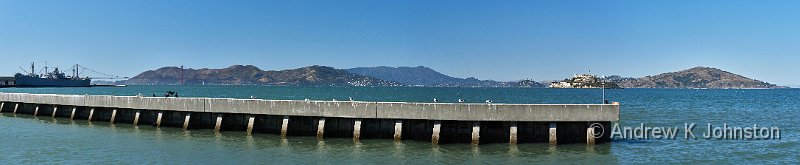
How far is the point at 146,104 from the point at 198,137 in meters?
6.67

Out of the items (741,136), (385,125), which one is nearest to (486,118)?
(385,125)

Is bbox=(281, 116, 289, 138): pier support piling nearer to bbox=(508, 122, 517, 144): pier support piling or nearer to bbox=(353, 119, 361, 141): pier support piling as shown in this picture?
bbox=(353, 119, 361, 141): pier support piling

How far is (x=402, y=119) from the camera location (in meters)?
27.9

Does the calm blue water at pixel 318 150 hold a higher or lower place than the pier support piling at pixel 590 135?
lower

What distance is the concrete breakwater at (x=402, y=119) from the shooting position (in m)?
26.6

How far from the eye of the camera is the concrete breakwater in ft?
87.2

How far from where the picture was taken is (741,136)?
117 ft

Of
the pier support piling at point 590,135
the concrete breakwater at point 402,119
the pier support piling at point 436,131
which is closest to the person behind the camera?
the concrete breakwater at point 402,119

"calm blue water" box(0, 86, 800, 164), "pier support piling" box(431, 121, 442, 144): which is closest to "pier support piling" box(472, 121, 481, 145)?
"calm blue water" box(0, 86, 800, 164)

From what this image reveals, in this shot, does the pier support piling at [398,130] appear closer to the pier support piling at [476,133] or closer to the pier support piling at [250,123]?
the pier support piling at [476,133]

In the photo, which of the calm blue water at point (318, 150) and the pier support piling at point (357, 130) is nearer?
the calm blue water at point (318, 150)

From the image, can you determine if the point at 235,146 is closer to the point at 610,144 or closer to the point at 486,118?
the point at 486,118

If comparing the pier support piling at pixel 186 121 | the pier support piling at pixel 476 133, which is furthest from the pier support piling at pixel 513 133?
the pier support piling at pixel 186 121

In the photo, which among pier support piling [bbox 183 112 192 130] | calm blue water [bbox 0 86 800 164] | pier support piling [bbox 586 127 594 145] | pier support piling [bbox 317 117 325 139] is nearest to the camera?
calm blue water [bbox 0 86 800 164]
